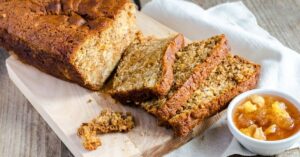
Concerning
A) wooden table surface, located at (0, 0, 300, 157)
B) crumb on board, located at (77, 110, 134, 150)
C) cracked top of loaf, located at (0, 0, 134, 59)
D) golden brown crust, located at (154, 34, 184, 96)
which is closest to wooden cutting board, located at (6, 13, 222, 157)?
crumb on board, located at (77, 110, 134, 150)

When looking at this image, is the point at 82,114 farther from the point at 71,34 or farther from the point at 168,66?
the point at 168,66

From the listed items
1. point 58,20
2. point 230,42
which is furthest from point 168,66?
point 58,20

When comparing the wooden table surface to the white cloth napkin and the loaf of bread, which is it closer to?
the white cloth napkin

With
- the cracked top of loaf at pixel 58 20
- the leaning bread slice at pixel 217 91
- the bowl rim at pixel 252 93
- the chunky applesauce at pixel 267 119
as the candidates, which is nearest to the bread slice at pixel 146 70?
the leaning bread slice at pixel 217 91

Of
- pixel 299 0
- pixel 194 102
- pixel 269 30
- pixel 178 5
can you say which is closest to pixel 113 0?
pixel 178 5

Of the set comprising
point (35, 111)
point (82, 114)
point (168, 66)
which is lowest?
point (35, 111)

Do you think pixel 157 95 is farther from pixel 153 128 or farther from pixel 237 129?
pixel 237 129
